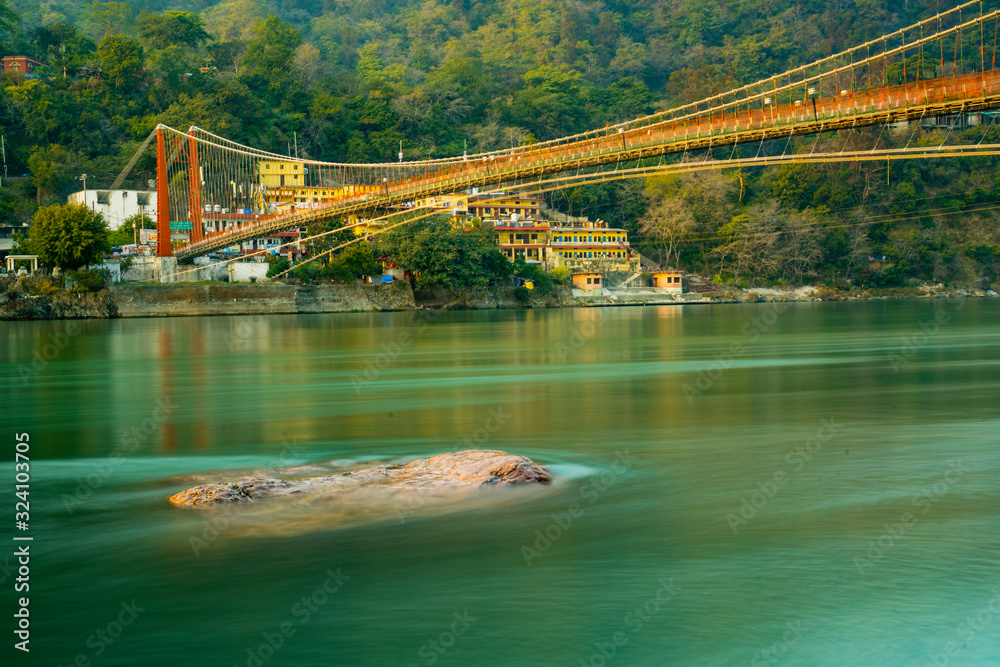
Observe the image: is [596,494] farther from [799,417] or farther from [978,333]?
[978,333]

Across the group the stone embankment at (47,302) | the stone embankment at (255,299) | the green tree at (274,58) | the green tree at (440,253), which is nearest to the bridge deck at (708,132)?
the stone embankment at (255,299)

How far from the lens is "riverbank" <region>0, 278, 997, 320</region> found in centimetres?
5256

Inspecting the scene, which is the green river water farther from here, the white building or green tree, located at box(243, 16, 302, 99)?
green tree, located at box(243, 16, 302, 99)

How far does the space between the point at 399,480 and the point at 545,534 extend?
2.25 m

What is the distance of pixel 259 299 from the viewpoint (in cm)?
5912

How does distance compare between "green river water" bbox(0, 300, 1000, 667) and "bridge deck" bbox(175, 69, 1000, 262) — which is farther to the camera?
"bridge deck" bbox(175, 69, 1000, 262)

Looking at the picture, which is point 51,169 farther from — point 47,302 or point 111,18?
point 111,18

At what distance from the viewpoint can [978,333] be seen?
36062 mm

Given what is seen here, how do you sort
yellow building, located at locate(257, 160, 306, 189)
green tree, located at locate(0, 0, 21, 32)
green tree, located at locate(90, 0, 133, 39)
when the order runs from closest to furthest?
yellow building, located at locate(257, 160, 306, 189) → green tree, located at locate(0, 0, 21, 32) → green tree, located at locate(90, 0, 133, 39)

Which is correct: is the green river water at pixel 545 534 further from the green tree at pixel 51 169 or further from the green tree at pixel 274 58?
the green tree at pixel 274 58

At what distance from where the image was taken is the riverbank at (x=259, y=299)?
52.6 m

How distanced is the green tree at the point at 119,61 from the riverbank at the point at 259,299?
3727cm

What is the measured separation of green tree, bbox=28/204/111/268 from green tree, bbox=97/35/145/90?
36.4 meters

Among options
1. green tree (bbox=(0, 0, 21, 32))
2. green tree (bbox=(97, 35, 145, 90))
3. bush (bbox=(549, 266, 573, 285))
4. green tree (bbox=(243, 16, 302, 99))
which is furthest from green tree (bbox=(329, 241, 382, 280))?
green tree (bbox=(0, 0, 21, 32))
